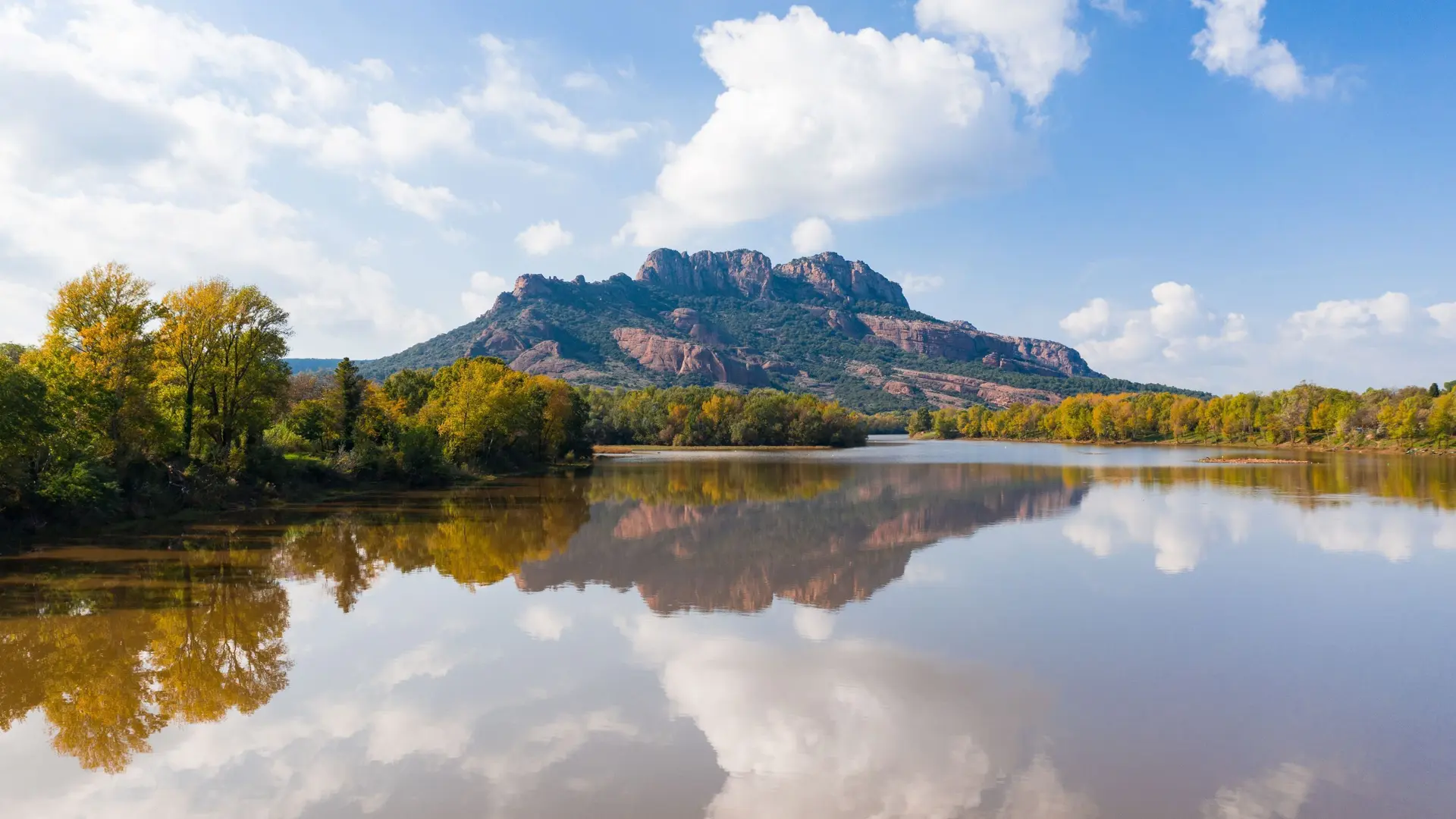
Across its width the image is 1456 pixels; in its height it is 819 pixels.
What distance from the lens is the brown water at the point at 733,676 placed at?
8.25 metres

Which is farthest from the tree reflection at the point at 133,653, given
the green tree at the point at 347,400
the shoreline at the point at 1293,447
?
the shoreline at the point at 1293,447

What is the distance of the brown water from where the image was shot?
27.1ft

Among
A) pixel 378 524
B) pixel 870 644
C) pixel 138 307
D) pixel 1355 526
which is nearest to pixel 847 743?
pixel 870 644

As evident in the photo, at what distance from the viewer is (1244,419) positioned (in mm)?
127000

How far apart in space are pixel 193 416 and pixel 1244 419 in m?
141

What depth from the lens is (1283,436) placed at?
4537 inches

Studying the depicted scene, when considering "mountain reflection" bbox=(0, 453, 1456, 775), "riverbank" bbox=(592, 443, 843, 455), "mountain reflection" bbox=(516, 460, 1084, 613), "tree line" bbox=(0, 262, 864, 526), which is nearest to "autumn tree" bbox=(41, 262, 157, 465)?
"tree line" bbox=(0, 262, 864, 526)

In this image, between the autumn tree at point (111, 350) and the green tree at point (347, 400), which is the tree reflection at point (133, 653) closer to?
the autumn tree at point (111, 350)

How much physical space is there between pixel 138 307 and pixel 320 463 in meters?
13.0

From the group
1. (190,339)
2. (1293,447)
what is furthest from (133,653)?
(1293,447)

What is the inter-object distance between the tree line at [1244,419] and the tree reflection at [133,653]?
117566 millimetres

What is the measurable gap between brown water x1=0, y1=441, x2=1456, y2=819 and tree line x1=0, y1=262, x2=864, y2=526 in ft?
9.98

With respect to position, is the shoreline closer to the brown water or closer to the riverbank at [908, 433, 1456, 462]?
the riverbank at [908, 433, 1456, 462]

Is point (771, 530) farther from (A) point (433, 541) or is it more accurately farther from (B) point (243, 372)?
(B) point (243, 372)
